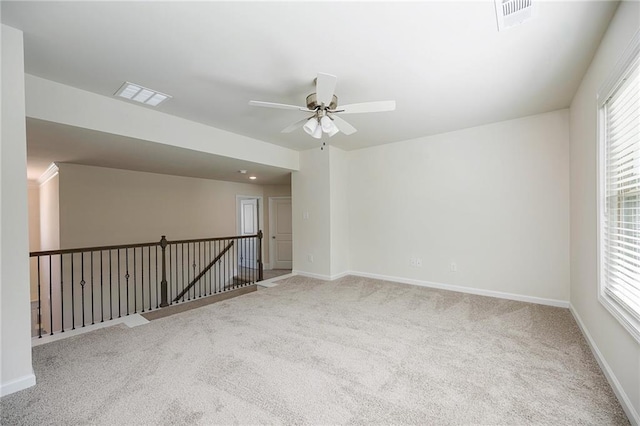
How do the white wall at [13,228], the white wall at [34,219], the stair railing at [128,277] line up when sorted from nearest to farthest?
the white wall at [13,228] < the stair railing at [128,277] < the white wall at [34,219]

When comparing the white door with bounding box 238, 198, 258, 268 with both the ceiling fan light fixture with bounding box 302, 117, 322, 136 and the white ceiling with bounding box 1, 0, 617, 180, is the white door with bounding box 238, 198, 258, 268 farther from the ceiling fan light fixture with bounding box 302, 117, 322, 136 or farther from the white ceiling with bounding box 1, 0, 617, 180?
the ceiling fan light fixture with bounding box 302, 117, 322, 136

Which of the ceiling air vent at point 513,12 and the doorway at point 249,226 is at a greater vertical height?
the ceiling air vent at point 513,12

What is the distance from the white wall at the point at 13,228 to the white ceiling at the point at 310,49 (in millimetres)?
284

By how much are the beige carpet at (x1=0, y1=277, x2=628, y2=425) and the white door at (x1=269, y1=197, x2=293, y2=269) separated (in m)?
4.18

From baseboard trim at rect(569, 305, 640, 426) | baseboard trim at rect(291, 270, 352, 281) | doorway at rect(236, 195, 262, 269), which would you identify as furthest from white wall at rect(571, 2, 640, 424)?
doorway at rect(236, 195, 262, 269)

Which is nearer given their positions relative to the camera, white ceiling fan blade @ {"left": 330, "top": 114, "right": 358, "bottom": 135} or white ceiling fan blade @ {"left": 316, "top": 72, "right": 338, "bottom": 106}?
white ceiling fan blade @ {"left": 316, "top": 72, "right": 338, "bottom": 106}

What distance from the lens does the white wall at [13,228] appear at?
1.74 meters

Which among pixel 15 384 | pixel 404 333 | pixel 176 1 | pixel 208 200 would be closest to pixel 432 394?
pixel 404 333

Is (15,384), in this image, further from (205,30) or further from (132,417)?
(205,30)

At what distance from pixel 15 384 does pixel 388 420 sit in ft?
8.14

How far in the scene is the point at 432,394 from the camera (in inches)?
69.4

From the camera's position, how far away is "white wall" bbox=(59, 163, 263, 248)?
4.55 meters

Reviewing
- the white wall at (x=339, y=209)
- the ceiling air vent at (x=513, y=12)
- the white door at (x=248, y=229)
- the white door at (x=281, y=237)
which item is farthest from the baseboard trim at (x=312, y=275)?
the ceiling air vent at (x=513, y=12)

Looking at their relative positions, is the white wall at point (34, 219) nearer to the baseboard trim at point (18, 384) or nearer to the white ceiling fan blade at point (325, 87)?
the baseboard trim at point (18, 384)
